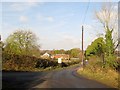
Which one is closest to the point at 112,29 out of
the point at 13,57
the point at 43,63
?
the point at 13,57

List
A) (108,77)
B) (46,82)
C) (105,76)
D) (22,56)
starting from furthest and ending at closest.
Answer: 1. (22,56)
2. (105,76)
3. (108,77)
4. (46,82)

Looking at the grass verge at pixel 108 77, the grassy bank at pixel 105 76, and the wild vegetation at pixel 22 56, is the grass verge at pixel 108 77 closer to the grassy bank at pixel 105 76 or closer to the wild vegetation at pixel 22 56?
the grassy bank at pixel 105 76

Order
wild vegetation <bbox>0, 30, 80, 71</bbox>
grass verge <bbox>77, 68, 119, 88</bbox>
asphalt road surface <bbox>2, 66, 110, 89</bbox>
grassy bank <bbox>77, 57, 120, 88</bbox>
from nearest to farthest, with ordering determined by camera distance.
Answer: asphalt road surface <bbox>2, 66, 110, 89</bbox> → grass verge <bbox>77, 68, 119, 88</bbox> → grassy bank <bbox>77, 57, 120, 88</bbox> → wild vegetation <bbox>0, 30, 80, 71</bbox>

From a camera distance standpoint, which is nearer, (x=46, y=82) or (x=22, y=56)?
(x=46, y=82)

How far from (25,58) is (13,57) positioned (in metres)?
4.32

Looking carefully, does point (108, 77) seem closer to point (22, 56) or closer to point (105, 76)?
point (105, 76)

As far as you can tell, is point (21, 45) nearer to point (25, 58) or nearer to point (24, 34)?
point (24, 34)

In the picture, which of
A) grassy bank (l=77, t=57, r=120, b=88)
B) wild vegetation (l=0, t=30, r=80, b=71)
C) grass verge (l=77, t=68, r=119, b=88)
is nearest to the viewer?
grass verge (l=77, t=68, r=119, b=88)

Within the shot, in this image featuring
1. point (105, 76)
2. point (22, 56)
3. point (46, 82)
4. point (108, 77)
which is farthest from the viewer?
point (22, 56)

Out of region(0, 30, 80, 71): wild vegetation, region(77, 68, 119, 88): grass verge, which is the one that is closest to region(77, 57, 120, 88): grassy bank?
region(77, 68, 119, 88): grass verge

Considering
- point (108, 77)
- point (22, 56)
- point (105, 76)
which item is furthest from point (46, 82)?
point (22, 56)

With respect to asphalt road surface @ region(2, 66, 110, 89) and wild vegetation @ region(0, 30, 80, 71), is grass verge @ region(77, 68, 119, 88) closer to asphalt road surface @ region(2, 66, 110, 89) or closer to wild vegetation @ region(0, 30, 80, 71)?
asphalt road surface @ region(2, 66, 110, 89)

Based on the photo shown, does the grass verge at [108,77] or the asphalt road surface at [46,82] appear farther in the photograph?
the grass verge at [108,77]

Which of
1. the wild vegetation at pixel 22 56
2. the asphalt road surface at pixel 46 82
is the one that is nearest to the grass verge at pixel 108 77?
the asphalt road surface at pixel 46 82
